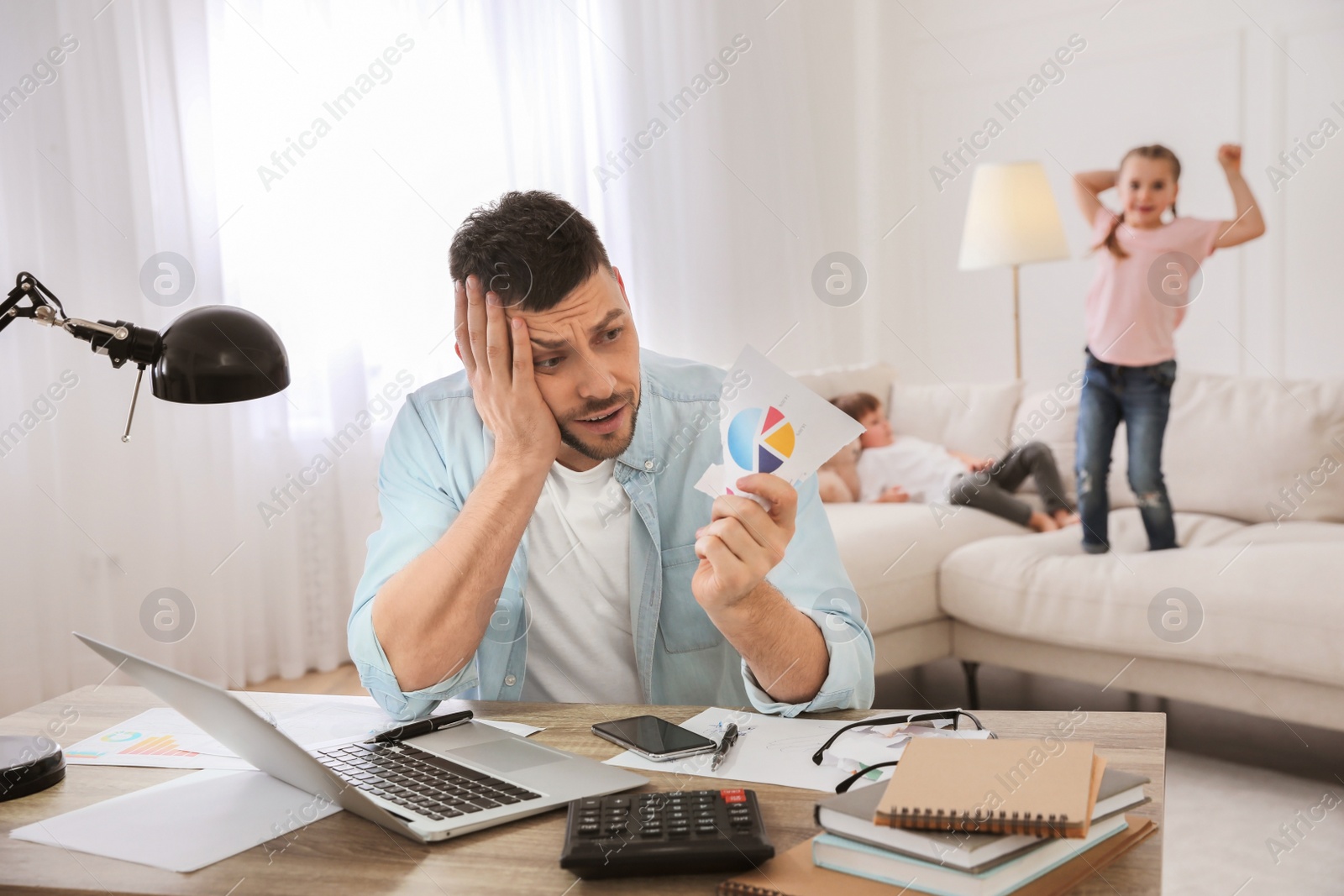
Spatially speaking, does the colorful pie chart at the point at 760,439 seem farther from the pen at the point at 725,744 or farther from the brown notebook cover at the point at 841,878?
the brown notebook cover at the point at 841,878

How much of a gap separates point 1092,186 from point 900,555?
1493 mm

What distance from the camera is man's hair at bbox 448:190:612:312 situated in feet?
4.53

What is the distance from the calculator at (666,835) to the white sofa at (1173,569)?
72.0 inches

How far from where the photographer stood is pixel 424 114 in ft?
11.8

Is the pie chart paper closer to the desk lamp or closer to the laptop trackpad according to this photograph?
the laptop trackpad

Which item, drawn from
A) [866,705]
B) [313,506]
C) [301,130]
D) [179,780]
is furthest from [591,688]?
A: [301,130]

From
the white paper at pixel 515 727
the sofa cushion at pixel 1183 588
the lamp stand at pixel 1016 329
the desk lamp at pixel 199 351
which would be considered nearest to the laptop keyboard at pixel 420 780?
the white paper at pixel 515 727

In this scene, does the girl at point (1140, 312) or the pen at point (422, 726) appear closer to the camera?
the pen at point (422, 726)

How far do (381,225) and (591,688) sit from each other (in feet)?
8.08

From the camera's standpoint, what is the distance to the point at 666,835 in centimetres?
78

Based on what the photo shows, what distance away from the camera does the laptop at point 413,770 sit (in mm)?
845

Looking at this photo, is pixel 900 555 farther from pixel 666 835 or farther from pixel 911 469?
pixel 666 835

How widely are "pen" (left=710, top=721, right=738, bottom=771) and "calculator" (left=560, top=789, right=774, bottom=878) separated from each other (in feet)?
0.39

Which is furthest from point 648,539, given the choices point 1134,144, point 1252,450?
point 1134,144
